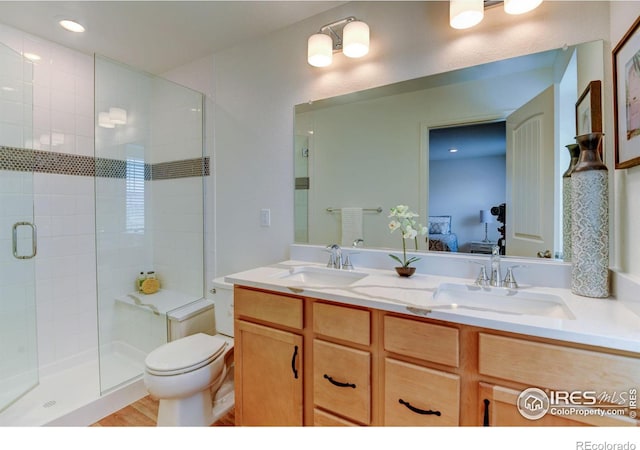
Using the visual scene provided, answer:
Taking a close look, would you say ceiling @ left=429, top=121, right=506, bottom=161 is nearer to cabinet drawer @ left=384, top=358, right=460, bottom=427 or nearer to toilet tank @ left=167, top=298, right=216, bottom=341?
cabinet drawer @ left=384, top=358, right=460, bottom=427

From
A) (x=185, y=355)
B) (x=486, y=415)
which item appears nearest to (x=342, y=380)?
(x=486, y=415)

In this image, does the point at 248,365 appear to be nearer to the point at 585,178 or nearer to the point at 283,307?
the point at 283,307

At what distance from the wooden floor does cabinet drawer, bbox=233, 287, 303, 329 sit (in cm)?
73

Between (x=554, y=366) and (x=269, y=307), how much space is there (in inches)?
38.4

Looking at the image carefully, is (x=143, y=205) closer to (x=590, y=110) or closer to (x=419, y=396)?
(x=419, y=396)

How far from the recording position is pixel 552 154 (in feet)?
4.04

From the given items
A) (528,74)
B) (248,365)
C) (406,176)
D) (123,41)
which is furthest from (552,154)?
(123,41)

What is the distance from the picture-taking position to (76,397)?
1.75m

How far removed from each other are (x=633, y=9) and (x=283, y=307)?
1.56 metres

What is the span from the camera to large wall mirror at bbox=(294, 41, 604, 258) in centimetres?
123

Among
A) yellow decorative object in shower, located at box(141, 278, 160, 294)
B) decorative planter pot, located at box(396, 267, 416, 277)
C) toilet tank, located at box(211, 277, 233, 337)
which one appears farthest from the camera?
yellow decorative object in shower, located at box(141, 278, 160, 294)
